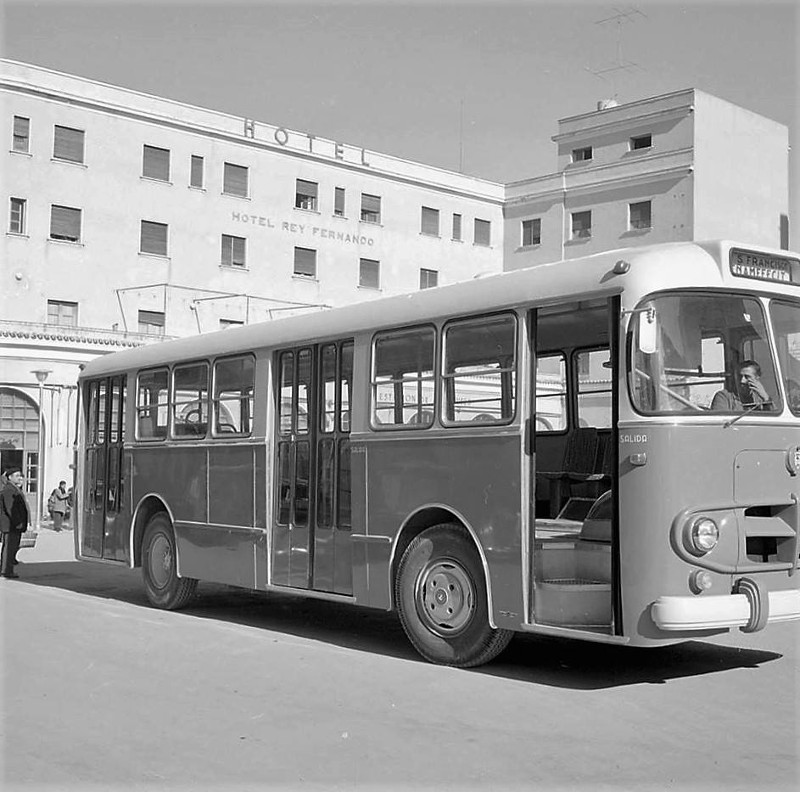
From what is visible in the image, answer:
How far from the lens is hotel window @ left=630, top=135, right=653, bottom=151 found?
54.6 metres

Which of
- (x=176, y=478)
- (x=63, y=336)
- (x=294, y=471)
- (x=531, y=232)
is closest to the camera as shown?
(x=294, y=471)

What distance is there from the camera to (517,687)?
352 inches

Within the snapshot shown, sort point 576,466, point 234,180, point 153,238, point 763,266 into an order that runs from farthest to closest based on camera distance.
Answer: point 234,180 < point 153,238 < point 576,466 < point 763,266

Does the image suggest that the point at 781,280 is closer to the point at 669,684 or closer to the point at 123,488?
the point at 669,684

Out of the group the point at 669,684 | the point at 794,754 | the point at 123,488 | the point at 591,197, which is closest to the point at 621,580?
the point at 669,684

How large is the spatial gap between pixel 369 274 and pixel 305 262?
3.63m

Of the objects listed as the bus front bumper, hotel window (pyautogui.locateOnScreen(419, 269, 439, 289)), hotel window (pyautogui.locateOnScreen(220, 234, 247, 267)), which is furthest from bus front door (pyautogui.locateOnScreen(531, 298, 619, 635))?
hotel window (pyautogui.locateOnScreen(419, 269, 439, 289))

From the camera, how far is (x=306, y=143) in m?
50.5

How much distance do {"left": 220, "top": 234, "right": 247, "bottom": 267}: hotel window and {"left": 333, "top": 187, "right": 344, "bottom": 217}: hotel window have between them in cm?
509

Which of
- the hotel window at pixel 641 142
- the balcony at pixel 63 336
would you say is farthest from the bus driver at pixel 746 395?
the hotel window at pixel 641 142

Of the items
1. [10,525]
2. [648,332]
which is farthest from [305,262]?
[648,332]

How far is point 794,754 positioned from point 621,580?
1.83m

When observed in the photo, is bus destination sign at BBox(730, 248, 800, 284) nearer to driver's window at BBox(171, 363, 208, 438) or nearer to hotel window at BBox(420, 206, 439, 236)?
driver's window at BBox(171, 363, 208, 438)

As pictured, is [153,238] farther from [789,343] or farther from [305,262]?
[789,343]
